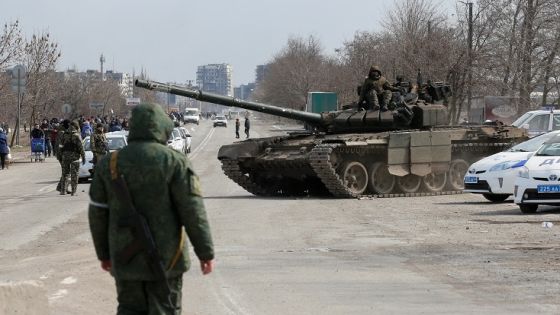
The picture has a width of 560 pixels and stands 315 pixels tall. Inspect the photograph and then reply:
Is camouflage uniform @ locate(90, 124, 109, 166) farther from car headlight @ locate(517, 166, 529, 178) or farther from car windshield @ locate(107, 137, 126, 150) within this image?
car headlight @ locate(517, 166, 529, 178)

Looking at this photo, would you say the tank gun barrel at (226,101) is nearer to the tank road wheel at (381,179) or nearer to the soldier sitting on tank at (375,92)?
the soldier sitting on tank at (375,92)

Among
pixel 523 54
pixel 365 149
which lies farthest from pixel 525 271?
pixel 523 54

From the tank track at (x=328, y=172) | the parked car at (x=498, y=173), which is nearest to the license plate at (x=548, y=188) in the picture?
the parked car at (x=498, y=173)

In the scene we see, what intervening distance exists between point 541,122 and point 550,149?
32.7ft

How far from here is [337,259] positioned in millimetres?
12477

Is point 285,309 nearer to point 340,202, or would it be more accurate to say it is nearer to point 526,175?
point 526,175

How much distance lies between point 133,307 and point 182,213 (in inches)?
23.3

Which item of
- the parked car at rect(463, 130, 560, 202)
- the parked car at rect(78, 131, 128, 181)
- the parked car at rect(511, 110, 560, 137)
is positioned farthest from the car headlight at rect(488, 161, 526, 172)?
the parked car at rect(78, 131, 128, 181)

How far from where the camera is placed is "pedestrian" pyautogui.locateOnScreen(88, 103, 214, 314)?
6000 millimetres

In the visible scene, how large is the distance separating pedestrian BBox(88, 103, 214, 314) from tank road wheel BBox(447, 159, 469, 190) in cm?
1949

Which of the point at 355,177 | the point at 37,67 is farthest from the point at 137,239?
the point at 37,67

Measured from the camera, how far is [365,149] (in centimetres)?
2319

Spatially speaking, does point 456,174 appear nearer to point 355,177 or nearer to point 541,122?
point 355,177

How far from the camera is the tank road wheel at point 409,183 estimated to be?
79.5ft
